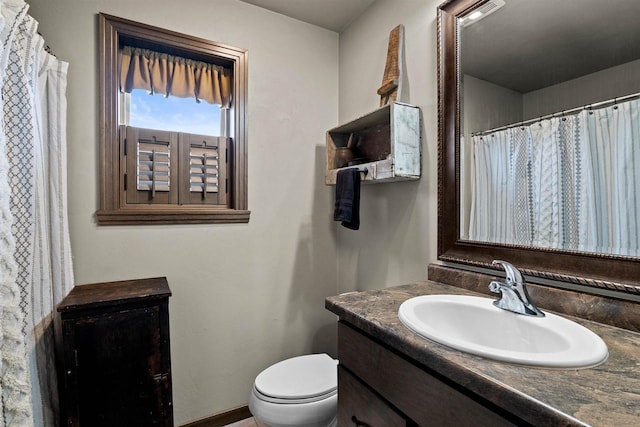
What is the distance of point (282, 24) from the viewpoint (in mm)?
1890

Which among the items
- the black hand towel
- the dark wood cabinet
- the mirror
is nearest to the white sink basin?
the mirror

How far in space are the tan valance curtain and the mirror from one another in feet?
4.08

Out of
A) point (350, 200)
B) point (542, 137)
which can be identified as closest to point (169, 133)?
point (350, 200)

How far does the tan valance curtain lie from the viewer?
1600 mm

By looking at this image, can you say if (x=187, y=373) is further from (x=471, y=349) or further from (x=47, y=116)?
(x=471, y=349)

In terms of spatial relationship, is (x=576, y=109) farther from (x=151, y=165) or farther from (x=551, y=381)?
(x=151, y=165)

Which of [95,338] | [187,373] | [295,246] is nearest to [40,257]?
[95,338]

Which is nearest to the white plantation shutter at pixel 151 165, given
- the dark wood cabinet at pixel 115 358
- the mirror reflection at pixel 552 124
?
the dark wood cabinet at pixel 115 358

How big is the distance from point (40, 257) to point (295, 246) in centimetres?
123

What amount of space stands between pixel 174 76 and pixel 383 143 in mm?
1243

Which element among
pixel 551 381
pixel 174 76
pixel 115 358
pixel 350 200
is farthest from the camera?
pixel 174 76

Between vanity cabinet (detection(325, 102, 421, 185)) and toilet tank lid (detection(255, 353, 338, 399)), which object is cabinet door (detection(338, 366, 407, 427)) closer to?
toilet tank lid (detection(255, 353, 338, 399))

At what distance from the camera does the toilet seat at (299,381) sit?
1290 millimetres

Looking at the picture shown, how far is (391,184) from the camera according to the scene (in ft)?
5.44
